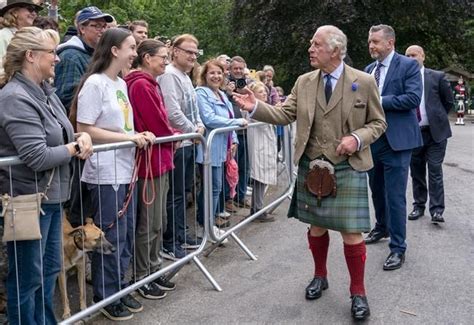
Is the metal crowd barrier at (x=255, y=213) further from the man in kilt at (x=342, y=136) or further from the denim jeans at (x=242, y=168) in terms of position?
the man in kilt at (x=342, y=136)

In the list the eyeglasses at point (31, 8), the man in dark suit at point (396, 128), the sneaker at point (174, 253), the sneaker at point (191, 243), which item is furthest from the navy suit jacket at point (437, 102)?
the eyeglasses at point (31, 8)

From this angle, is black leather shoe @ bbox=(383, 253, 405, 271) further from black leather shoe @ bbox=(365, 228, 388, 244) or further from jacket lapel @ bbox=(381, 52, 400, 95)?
jacket lapel @ bbox=(381, 52, 400, 95)

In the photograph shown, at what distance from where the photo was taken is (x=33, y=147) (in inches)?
123

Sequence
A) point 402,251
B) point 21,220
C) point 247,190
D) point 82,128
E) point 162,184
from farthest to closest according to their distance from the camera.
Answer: point 247,190, point 402,251, point 162,184, point 82,128, point 21,220

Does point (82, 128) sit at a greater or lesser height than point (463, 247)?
greater

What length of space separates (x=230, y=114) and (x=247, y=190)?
1.38 metres

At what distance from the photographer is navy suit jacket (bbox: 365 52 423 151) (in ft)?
17.7

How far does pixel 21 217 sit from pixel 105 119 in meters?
1.15

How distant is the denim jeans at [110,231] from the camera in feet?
13.4

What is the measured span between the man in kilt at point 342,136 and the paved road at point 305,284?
0.38 meters

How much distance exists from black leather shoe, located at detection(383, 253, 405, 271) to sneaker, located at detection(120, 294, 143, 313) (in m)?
2.31

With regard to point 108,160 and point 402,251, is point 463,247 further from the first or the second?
point 108,160

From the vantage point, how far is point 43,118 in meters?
3.26

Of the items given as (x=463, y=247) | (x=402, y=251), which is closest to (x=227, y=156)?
(x=402, y=251)
